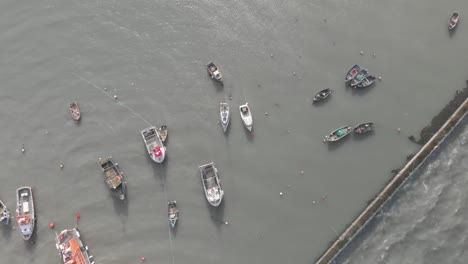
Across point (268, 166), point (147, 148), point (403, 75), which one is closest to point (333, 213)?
point (268, 166)

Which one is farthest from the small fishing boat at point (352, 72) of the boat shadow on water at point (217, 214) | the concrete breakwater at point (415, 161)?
the boat shadow on water at point (217, 214)

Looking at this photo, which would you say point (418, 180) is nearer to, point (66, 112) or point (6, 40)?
point (66, 112)

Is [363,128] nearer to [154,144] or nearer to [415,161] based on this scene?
[415,161]

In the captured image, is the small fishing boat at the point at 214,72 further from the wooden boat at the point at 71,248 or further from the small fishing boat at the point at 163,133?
the wooden boat at the point at 71,248

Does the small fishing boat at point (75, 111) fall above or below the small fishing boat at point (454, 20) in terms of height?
below

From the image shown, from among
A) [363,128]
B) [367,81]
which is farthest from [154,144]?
[367,81]
